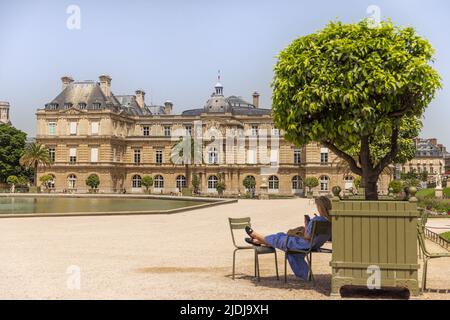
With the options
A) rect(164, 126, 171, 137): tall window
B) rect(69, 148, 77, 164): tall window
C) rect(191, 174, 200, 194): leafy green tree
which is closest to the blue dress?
rect(191, 174, 200, 194): leafy green tree

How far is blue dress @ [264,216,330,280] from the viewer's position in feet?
26.4

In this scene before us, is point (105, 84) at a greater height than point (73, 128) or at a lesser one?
greater

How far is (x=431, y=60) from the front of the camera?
26.6 feet

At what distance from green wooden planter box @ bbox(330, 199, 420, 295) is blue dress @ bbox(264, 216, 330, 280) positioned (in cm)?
64

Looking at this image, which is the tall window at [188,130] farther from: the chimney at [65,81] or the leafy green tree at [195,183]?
the chimney at [65,81]

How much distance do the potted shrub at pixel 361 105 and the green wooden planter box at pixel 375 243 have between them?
13 millimetres

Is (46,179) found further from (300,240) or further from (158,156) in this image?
(300,240)

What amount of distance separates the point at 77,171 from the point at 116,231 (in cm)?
4834

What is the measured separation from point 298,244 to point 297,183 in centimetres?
5427

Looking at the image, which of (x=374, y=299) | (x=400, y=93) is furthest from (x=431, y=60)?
(x=374, y=299)

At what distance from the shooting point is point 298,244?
8109 mm

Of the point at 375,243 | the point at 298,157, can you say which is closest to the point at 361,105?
the point at 375,243

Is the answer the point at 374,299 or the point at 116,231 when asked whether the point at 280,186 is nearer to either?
the point at 116,231

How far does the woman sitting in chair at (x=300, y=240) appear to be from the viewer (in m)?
8.05
